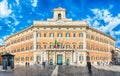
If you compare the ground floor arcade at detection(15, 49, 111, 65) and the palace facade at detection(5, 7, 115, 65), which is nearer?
the ground floor arcade at detection(15, 49, 111, 65)

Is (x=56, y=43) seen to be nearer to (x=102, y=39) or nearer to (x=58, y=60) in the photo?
(x=58, y=60)

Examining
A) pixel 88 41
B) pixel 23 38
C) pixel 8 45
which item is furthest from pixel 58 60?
pixel 8 45

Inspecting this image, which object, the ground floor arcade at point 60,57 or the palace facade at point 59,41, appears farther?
the palace facade at point 59,41

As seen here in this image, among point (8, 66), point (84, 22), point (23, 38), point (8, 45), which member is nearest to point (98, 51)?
point (84, 22)

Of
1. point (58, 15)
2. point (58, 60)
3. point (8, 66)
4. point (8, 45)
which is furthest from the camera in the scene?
point (8, 45)

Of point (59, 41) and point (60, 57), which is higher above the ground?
point (59, 41)

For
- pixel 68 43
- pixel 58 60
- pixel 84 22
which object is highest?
pixel 84 22

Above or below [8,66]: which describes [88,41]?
above

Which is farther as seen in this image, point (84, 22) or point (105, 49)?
point (105, 49)

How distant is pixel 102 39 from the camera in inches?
3536

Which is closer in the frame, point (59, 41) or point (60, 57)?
point (60, 57)

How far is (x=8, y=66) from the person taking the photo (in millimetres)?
34281

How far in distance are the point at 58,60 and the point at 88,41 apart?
10765 millimetres

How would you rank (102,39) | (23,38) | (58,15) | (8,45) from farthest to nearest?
(8,45)
(102,39)
(23,38)
(58,15)
